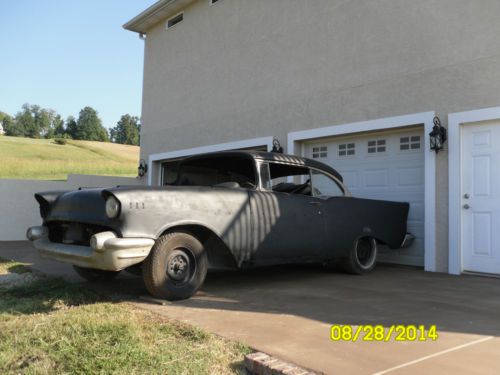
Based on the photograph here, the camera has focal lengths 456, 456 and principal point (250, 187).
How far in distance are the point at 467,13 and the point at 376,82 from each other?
67.4 inches

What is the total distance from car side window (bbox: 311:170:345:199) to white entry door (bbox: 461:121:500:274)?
1929 millimetres

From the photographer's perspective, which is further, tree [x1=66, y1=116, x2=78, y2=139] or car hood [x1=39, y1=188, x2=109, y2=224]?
tree [x1=66, y1=116, x2=78, y2=139]

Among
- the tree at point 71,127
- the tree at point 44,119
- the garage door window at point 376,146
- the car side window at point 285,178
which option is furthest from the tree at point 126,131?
the car side window at point 285,178

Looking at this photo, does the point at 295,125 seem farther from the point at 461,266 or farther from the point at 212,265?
the point at 212,265

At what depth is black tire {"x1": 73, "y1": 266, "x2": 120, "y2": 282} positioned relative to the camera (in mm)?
5512

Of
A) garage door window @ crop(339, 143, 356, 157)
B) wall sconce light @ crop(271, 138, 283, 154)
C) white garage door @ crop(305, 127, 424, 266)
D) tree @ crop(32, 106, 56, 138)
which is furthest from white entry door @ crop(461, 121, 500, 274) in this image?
tree @ crop(32, 106, 56, 138)

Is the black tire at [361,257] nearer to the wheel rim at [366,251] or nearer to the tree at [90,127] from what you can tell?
the wheel rim at [366,251]

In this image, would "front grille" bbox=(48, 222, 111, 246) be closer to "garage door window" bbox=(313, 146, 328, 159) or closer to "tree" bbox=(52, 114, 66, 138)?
"garage door window" bbox=(313, 146, 328, 159)

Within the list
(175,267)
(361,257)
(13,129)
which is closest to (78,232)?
(175,267)

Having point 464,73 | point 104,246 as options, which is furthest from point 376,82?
point 104,246

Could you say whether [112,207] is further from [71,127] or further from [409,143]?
[71,127]

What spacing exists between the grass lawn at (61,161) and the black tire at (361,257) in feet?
89.1

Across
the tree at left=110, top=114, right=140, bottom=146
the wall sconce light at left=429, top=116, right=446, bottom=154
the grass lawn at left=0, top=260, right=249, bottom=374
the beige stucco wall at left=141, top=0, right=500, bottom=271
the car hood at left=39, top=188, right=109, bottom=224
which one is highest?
the tree at left=110, top=114, right=140, bottom=146

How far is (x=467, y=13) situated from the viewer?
264 inches
